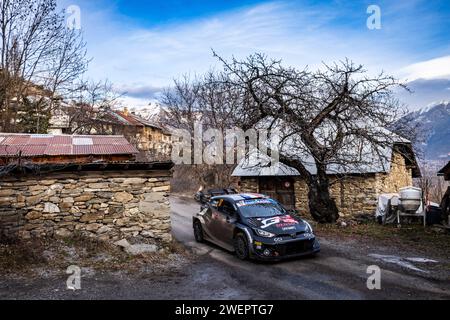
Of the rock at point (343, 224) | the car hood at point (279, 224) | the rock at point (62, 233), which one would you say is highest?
the car hood at point (279, 224)

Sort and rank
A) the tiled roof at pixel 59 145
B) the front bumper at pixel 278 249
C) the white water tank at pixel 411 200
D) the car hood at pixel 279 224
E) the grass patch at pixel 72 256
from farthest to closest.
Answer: the white water tank at pixel 411 200 < the tiled roof at pixel 59 145 < the car hood at pixel 279 224 < the front bumper at pixel 278 249 < the grass patch at pixel 72 256

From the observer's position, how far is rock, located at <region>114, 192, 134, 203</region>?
35.2 feet

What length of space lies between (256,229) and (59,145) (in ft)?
24.3

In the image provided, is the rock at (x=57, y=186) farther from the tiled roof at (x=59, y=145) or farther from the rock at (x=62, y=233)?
the tiled roof at (x=59, y=145)

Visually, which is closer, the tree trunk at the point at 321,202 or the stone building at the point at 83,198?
the stone building at the point at 83,198

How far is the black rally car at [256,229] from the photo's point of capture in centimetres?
913

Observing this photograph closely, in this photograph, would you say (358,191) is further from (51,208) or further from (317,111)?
(51,208)

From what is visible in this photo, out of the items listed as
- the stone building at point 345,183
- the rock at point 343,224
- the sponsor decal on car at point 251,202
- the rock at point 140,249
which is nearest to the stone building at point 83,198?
the rock at point 140,249

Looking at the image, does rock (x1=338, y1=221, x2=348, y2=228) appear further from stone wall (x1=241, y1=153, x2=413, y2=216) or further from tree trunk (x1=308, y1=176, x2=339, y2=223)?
stone wall (x1=241, y1=153, x2=413, y2=216)

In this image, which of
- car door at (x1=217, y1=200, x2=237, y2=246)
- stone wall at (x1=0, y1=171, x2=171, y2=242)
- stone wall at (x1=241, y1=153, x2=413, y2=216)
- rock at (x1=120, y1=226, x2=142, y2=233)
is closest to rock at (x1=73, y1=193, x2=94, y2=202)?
stone wall at (x1=0, y1=171, x2=171, y2=242)

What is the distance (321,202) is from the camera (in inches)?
585

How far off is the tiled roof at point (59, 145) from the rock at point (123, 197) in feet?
6.51
